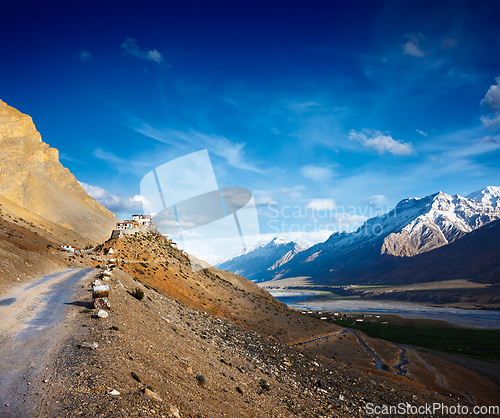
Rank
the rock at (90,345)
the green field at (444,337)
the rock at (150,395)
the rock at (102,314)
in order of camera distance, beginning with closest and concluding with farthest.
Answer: the rock at (150,395) < the rock at (90,345) < the rock at (102,314) < the green field at (444,337)

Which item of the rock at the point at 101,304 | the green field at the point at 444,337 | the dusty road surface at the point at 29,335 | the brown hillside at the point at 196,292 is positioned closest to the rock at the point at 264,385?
the rock at the point at 101,304

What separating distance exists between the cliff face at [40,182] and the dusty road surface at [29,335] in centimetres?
9260

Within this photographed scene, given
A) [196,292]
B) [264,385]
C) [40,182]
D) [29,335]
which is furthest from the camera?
[40,182]

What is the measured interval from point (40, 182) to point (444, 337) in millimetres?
144883

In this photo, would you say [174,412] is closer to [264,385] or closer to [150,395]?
[150,395]

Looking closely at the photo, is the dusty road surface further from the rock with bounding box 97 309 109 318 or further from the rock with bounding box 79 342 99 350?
the rock with bounding box 97 309 109 318

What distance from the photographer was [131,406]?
755 centimetres

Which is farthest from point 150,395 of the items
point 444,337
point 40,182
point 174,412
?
point 40,182

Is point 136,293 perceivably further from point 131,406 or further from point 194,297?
point 194,297

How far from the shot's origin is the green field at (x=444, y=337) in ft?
230

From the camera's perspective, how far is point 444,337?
85.9m

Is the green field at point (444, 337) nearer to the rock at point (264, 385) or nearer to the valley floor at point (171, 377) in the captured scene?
the valley floor at point (171, 377)

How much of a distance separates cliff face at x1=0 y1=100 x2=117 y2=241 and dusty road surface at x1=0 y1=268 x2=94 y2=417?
304ft

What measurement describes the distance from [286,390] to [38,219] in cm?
8903
